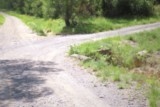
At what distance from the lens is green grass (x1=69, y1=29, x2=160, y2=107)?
12644mm

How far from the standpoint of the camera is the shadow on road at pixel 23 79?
1112 centimetres

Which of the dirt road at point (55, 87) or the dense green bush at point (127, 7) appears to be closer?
the dirt road at point (55, 87)

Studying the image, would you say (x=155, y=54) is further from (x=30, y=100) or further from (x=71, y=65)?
(x=30, y=100)

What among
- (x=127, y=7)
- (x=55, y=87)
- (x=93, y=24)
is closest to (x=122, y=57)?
(x=55, y=87)

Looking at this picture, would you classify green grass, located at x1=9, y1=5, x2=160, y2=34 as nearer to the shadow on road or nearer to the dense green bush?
the dense green bush

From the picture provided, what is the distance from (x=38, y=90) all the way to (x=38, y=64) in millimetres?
5235

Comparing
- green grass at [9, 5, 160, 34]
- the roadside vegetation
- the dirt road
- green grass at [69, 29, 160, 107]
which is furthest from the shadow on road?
the roadside vegetation

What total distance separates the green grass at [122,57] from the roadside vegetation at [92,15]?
30.9ft

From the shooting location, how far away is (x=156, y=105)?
9.71m

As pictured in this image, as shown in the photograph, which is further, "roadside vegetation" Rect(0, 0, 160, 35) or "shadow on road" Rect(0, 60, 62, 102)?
"roadside vegetation" Rect(0, 0, 160, 35)

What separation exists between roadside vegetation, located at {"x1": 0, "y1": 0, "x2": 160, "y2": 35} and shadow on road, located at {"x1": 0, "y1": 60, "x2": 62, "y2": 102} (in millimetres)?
17397

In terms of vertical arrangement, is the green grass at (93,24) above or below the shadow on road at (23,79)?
below

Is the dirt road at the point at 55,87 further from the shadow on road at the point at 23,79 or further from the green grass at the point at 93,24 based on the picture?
the green grass at the point at 93,24

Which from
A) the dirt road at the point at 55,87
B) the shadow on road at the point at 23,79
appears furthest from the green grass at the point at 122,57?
the shadow on road at the point at 23,79
